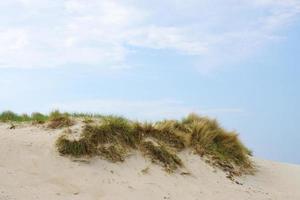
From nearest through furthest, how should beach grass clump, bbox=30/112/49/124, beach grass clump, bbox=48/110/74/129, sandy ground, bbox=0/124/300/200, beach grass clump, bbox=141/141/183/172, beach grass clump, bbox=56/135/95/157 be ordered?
sandy ground, bbox=0/124/300/200 < beach grass clump, bbox=56/135/95/157 < beach grass clump, bbox=141/141/183/172 < beach grass clump, bbox=48/110/74/129 < beach grass clump, bbox=30/112/49/124

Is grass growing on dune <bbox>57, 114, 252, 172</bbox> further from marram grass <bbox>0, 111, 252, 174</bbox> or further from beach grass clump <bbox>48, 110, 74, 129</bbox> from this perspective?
beach grass clump <bbox>48, 110, 74, 129</bbox>

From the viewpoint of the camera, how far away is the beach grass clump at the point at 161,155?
9617 millimetres

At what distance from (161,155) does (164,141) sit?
0.52 m

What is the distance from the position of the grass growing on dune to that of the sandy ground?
19cm

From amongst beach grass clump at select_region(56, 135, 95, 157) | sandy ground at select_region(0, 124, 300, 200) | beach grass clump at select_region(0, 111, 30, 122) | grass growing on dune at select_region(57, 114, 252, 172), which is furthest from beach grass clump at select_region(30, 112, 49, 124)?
beach grass clump at select_region(56, 135, 95, 157)

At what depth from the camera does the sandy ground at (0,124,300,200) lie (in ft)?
26.8

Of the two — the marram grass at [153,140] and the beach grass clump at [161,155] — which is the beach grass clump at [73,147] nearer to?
the marram grass at [153,140]

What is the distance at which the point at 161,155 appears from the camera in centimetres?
966

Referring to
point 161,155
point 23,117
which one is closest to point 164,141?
point 161,155

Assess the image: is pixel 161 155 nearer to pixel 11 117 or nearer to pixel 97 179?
pixel 97 179

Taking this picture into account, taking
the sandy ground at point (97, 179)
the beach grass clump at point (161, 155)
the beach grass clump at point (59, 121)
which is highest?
the beach grass clump at point (59, 121)

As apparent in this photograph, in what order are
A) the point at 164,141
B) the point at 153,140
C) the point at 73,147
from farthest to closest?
the point at 164,141 < the point at 153,140 < the point at 73,147

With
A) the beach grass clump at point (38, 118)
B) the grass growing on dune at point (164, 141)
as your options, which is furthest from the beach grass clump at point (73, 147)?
the beach grass clump at point (38, 118)

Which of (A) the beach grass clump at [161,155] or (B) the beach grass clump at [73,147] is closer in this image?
(B) the beach grass clump at [73,147]
